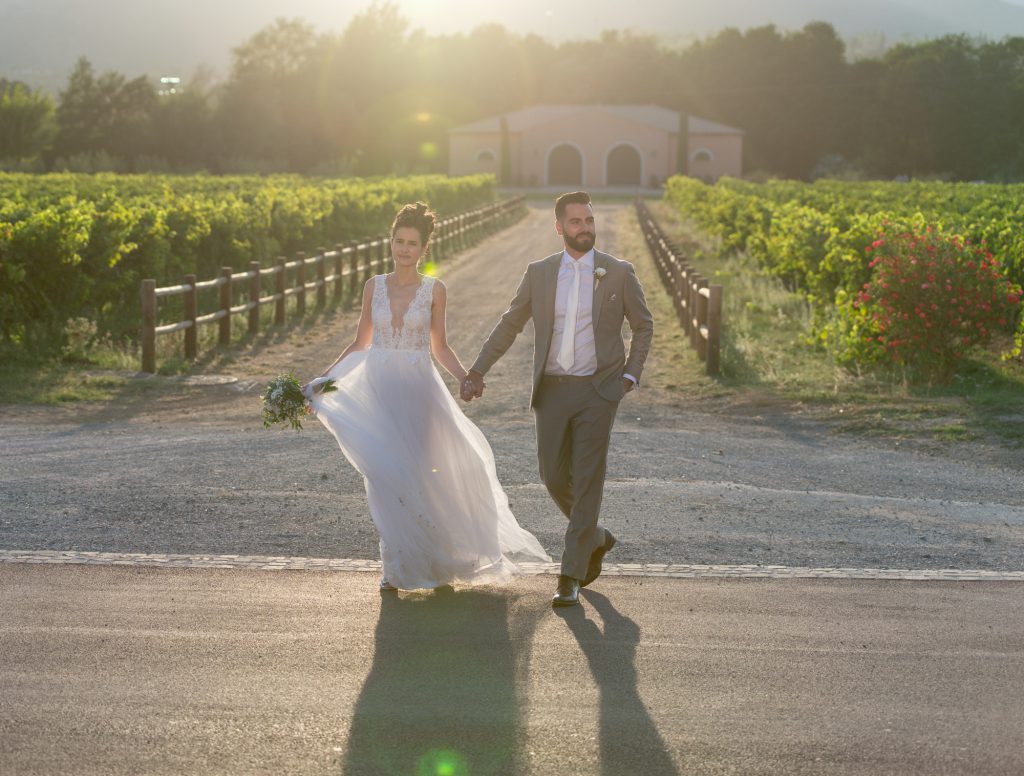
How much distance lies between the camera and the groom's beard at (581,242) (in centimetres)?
684

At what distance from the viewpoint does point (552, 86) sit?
11644 centimetres

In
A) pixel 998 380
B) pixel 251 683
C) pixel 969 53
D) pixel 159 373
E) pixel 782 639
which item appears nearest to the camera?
pixel 251 683

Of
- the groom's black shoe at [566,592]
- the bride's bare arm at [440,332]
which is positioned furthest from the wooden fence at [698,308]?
the groom's black shoe at [566,592]

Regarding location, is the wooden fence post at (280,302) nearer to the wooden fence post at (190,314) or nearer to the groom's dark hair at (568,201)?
the wooden fence post at (190,314)

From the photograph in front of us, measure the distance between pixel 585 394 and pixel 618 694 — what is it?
1823 millimetres

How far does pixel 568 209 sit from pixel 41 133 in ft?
242

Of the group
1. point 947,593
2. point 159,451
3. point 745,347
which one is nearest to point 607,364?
point 947,593

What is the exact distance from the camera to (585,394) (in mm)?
6832

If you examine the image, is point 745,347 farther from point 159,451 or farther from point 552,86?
point 552,86

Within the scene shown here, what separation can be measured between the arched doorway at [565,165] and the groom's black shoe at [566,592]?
279ft

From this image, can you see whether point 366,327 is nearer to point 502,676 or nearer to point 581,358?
point 581,358

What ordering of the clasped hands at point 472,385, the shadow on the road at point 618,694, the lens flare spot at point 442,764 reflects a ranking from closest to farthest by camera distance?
the lens flare spot at point 442,764
the shadow on the road at point 618,694
the clasped hands at point 472,385

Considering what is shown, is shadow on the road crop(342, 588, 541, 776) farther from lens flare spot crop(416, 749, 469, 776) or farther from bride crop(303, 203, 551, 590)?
bride crop(303, 203, 551, 590)

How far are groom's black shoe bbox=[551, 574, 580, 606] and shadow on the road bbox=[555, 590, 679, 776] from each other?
46 millimetres
